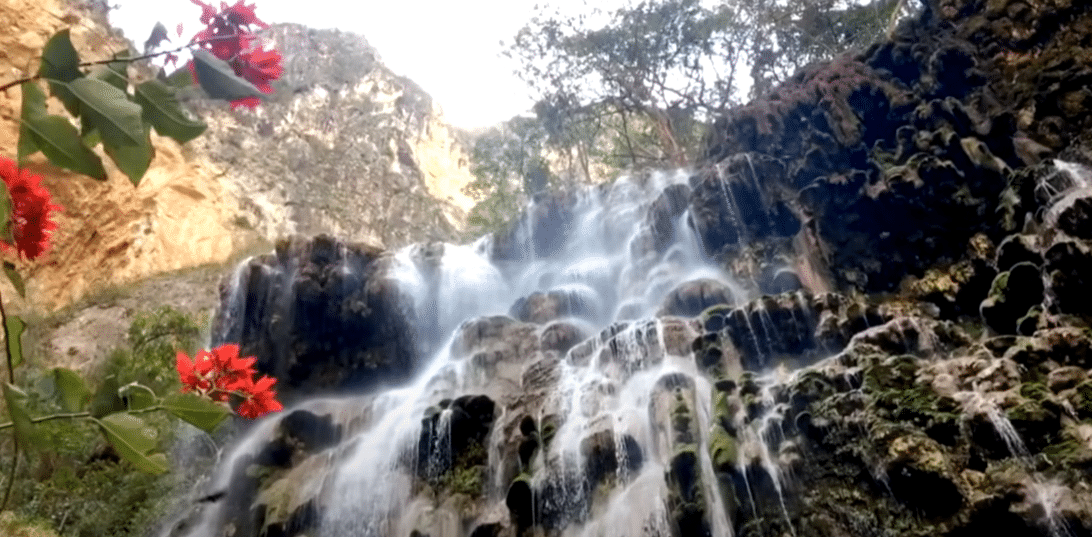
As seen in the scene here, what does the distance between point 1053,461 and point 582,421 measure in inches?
176

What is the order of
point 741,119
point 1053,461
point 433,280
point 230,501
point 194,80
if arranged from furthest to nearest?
point 433,280
point 741,119
point 230,501
point 1053,461
point 194,80

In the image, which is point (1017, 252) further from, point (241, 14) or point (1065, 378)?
point (241, 14)

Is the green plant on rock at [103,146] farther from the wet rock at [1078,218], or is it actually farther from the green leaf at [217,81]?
the wet rock at [1078,218]

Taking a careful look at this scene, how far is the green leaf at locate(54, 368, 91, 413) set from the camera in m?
1.23

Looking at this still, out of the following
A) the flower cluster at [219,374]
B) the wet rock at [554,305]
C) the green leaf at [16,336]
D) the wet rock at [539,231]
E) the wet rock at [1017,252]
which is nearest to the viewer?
the green leaf at [16,336]

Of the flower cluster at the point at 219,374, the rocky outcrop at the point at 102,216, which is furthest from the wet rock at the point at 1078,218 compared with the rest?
the rocky outcrop at the point at 102,216

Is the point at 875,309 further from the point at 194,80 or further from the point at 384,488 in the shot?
the point at 194,80

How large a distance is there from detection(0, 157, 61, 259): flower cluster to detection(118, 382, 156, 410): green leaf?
0.85 metres

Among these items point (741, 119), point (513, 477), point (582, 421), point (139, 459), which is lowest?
point (139, 459)

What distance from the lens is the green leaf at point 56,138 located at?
1.18 m

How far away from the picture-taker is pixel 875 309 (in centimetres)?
795

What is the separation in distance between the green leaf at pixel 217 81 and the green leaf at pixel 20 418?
67 cm

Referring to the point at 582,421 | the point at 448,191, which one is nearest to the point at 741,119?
the point at 582,421

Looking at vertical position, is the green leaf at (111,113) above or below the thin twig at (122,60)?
below
